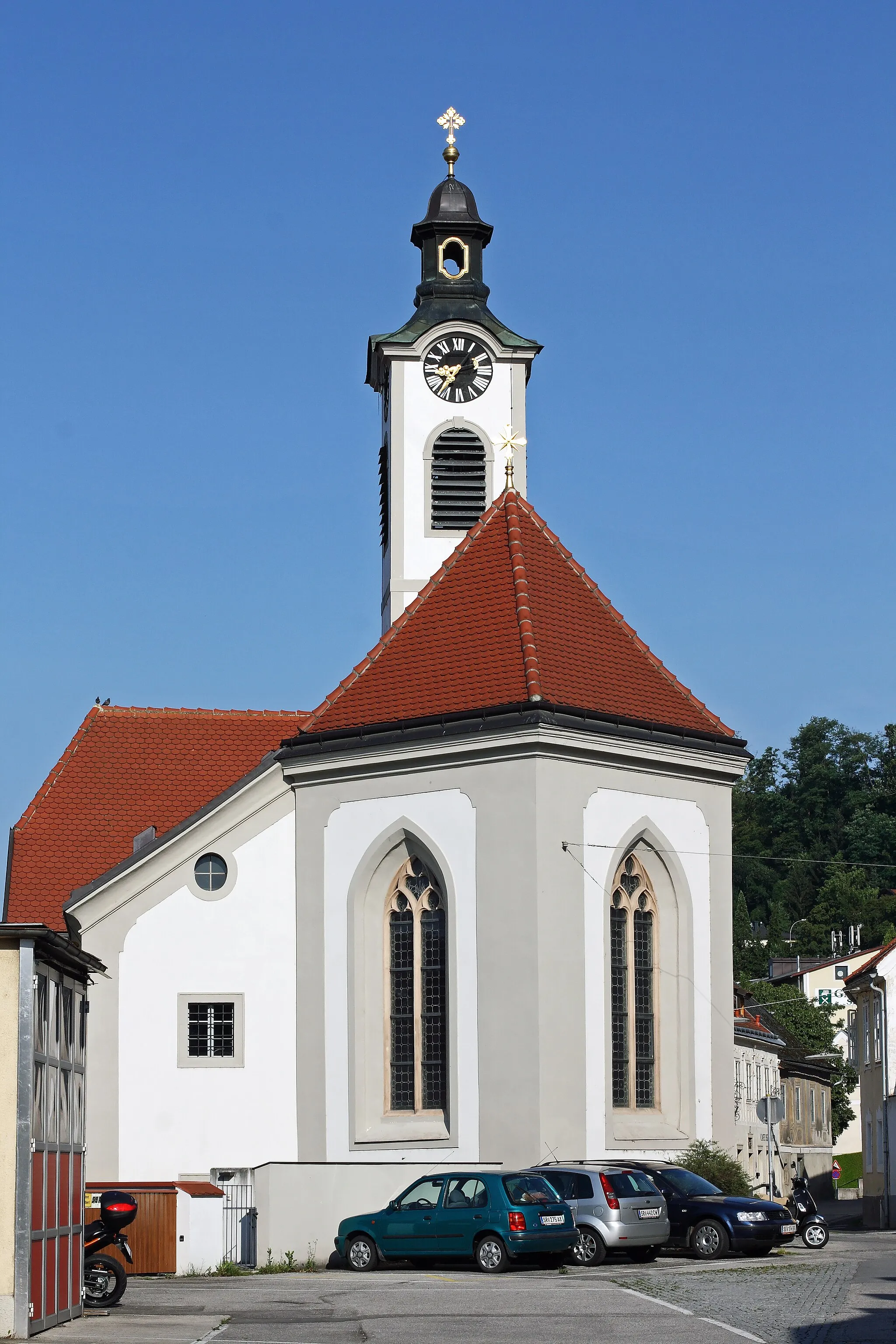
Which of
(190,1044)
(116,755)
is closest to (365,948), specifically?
(190,1044)

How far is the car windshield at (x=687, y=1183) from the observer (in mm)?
23547

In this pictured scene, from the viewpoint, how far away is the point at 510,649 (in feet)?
91.8

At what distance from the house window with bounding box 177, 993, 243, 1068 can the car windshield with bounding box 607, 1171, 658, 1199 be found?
315 inches

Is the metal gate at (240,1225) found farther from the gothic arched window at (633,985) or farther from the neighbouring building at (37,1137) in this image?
the neighbouring building at (37,1137)

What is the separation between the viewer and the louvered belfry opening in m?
36.7

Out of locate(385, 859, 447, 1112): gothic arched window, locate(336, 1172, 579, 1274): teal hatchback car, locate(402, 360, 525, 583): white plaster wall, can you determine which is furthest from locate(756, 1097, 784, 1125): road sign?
locate(402, 360, 525, 583): white plaster wall

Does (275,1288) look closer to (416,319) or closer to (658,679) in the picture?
(658,679)

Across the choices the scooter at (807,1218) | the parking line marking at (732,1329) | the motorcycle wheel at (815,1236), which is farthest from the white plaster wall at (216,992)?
the parking line marking at (732,1329)

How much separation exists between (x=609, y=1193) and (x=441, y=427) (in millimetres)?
18637

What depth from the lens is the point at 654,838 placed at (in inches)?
1107

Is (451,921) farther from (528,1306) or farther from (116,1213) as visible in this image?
(528,1306)

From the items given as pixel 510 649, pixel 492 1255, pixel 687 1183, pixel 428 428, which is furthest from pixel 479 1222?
pixel 428 428

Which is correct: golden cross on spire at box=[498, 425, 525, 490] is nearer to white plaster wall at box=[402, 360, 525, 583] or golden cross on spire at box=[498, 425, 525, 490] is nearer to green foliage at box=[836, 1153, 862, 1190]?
white plaster wall at box=[402, 360, 525, 583]

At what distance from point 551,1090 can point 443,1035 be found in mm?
2098
